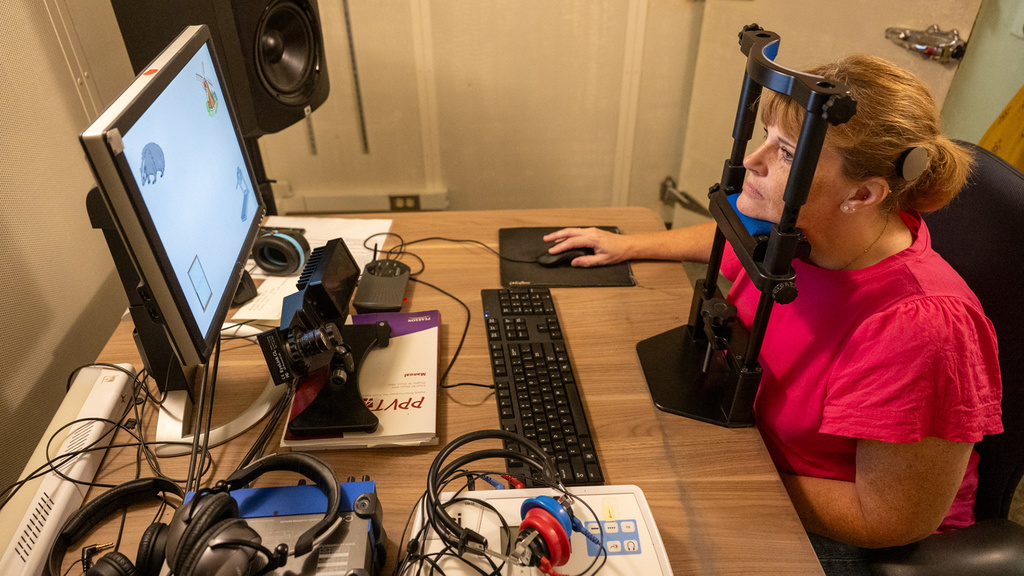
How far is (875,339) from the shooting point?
80 centimetres

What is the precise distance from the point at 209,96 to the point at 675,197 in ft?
6.66

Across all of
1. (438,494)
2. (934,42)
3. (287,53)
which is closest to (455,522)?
(438,494)

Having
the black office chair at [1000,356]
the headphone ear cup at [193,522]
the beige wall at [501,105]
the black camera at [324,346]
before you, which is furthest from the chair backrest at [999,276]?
the beige wall at [501,105]

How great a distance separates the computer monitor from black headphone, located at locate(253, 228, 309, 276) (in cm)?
16

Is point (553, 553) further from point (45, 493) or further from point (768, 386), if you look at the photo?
point (45, 493)

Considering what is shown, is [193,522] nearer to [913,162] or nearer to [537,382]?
[537,382]

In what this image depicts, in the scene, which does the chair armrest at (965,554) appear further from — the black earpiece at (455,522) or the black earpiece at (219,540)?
the black earpiece at (219,540)

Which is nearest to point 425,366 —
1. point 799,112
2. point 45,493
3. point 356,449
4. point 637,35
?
point 356,449

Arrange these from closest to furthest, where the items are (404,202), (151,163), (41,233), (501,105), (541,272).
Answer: (151,163) → (41,233) → (541,272) → (501,105) → (404,202)

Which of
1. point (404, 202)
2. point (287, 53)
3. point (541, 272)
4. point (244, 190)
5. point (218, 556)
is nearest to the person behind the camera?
point (218, 556)

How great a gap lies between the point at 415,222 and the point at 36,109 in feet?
→ 2.45

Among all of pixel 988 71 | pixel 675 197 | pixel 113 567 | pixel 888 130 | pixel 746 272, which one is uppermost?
pixel 888 130

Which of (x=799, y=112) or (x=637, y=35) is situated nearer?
(x=799, y=112)

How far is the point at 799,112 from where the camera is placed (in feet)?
2.58
